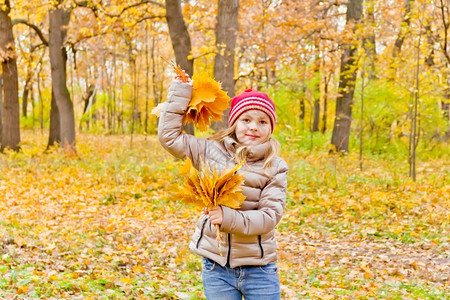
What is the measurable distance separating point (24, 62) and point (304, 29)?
11078mm

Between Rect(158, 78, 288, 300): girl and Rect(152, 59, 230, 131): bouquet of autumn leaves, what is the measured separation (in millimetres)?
53

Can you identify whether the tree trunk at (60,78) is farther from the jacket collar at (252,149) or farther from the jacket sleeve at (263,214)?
the jacket sleeve at (263,214)

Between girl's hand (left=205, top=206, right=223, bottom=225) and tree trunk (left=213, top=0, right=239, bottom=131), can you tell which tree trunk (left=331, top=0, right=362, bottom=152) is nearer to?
tree trunk (left=213, top=0, right=239, bottom=131)

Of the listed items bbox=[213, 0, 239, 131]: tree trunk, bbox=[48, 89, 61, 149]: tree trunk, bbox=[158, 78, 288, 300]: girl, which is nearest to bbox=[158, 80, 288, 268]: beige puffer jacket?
bbox=[158, 78, 288, 300]: girl

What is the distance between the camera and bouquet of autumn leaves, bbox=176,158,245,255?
2344 mm

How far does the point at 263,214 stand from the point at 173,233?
5.10m

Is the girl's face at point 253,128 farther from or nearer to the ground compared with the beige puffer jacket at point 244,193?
farther from the ground

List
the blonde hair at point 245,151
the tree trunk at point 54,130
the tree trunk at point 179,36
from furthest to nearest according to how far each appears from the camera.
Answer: the tree trunk at point 54,130
the tree trunk at point 179,36
the blonde hair at point 245,151

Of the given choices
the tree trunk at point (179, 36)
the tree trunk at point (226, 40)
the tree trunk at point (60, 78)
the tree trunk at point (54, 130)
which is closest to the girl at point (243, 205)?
the tree trunk at point (226, 40)

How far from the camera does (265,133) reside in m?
2.78

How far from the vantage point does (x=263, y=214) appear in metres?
2.48

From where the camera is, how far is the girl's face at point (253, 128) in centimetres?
276

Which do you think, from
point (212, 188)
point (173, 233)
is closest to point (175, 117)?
point (212, 188)

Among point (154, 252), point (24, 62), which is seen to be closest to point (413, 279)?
point (154, 252)
